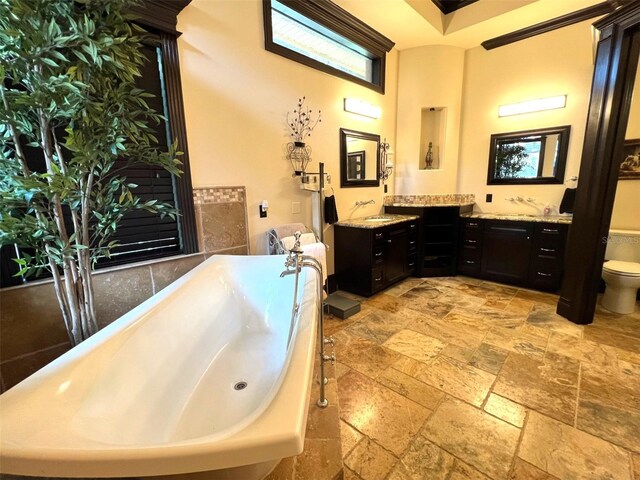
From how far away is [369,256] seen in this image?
10.4ft

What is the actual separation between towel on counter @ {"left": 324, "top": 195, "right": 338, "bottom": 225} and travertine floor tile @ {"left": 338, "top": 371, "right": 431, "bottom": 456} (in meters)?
1.79

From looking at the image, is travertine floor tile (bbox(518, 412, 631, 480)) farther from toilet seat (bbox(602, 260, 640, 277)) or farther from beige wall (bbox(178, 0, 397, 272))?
beige wall (bbox(178, 0, 397, 272))

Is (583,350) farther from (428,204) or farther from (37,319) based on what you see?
(37,319)

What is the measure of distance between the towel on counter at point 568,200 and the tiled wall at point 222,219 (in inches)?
146

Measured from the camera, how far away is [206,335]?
1807 millimetres

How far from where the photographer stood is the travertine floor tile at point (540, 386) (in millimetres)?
1653

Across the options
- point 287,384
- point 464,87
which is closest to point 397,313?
point 287,384

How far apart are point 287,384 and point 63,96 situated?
1.35 meters

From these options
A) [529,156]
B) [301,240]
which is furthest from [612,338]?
[301,240]

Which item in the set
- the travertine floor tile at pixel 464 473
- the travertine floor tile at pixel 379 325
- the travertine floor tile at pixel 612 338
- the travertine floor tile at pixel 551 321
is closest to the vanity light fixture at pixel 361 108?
the travertine floor tile at pixel 379 325

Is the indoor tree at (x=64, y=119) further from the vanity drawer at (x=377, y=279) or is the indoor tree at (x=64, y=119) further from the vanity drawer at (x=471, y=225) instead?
the vanity drawer at (x=471, y=225)

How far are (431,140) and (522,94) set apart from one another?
3.84 ft

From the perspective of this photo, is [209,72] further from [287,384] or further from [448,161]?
[448,161]

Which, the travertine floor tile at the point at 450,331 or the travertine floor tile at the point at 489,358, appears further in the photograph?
the travertine floor tile at the point at 450,331
